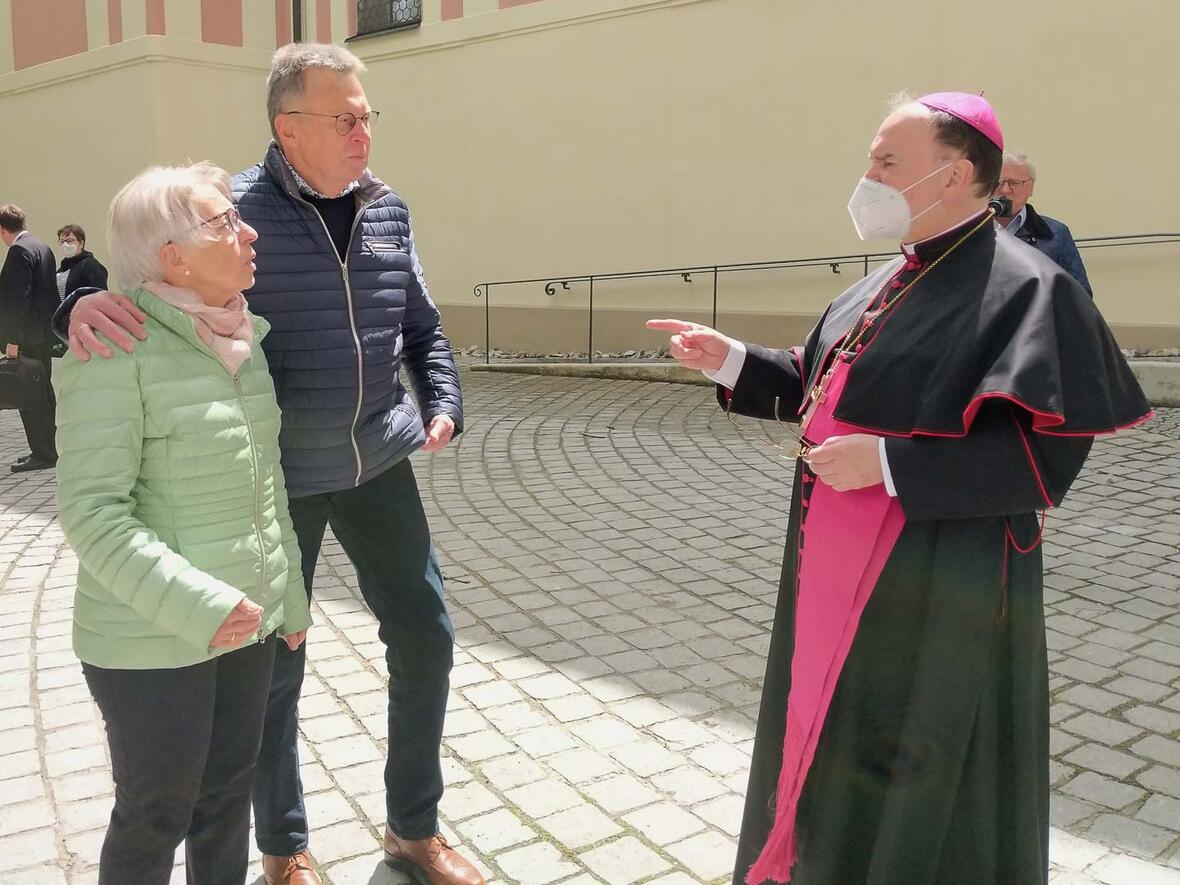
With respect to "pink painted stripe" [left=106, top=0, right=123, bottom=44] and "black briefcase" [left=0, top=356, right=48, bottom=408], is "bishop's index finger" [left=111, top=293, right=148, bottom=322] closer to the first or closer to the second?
"black briefcase" [left=0, top=356, right=48, bottom=408]

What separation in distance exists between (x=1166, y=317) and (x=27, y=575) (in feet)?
29.0

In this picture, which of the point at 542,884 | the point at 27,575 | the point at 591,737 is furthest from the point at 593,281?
the point at 542,884

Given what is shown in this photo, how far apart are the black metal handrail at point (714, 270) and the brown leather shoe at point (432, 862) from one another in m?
7.31

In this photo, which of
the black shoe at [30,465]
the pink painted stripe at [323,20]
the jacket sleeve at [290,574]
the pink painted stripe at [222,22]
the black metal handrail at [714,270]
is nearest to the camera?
the jacket sleeve at [290,574]

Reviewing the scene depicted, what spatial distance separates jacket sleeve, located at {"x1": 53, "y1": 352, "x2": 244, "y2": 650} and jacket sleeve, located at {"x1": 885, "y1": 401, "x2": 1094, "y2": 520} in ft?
4.19

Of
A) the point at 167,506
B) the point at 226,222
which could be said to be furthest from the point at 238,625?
the point at 226,222

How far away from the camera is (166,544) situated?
2.02 m

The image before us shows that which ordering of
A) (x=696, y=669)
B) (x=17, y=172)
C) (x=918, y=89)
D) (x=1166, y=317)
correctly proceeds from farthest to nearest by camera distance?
(x=17, y=172) < (x=918, y=89) < (x=1166, y=317) < (x=696, y=669)

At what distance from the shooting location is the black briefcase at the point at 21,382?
25.6 feet

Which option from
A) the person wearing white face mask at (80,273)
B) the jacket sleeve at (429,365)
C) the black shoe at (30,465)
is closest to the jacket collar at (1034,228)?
the jacket sleeve at (429,365)

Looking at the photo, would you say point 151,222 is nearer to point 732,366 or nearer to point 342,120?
point 342,120

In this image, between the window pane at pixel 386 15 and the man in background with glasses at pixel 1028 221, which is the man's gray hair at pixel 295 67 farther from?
the window pane at pixel 386 15

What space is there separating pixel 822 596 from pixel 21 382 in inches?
285

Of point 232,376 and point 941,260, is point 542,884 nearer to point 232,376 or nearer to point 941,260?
point 232,376
